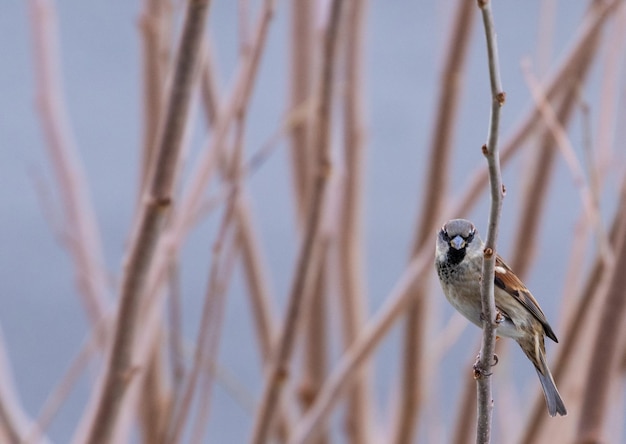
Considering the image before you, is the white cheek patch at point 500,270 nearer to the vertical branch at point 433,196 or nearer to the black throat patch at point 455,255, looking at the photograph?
the black throat patch at point 455,255

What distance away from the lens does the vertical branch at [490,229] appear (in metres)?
0.58

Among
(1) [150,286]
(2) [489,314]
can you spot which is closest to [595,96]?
(1) [150,286]

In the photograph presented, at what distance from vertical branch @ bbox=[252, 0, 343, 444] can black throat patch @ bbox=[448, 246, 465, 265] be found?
32 centimetres

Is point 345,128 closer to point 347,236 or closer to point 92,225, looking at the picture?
point 347,236

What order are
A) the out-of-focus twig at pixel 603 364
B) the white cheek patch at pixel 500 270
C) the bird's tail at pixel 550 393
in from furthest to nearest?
the out-of-focus twig at pixel 603 364 < the white cheek patch at pixel 500 270 < the bird's tail at pixel 550 393

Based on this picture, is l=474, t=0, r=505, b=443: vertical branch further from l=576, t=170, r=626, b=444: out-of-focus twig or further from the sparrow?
l=576, t=170, r=626, b=444: out-of-focus twig

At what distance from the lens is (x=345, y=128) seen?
5.64ft

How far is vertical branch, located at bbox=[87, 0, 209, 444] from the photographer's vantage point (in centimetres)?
96

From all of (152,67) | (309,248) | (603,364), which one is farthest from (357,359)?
(152,67)

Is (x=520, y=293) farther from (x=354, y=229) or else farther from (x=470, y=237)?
(x=354, y=229)

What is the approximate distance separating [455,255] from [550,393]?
0.16 metres

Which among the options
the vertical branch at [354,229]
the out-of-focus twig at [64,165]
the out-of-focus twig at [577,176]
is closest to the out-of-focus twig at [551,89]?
the out-of-focus twig at [577,176]

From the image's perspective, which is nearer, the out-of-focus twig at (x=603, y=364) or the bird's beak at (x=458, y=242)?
the bird's beak at (x=458, y=242)

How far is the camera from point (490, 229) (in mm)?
604
